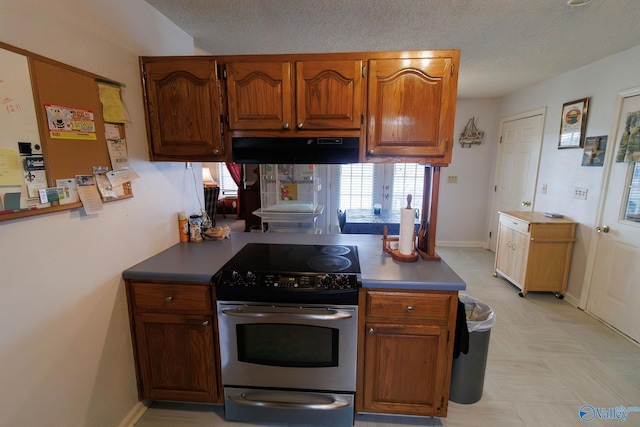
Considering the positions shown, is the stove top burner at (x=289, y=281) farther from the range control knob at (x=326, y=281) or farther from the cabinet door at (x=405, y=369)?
the cabinet door at (x=405, y=369)

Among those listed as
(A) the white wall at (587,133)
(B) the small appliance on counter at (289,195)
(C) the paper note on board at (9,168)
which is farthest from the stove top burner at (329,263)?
(A) the white wall at (587,133)

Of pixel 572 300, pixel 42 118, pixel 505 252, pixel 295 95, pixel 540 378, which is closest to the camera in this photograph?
pixel 42 118

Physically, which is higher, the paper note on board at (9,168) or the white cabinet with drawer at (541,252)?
the paper note on board at (9,168)

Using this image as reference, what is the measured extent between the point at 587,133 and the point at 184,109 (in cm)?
372

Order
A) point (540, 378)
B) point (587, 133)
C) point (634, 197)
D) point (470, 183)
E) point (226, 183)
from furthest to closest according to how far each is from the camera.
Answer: point (226, 183)
point (470, 183)
point (587, 133)
point (634, 197)
point (540, 378)

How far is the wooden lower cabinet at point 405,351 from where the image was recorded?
150 cm

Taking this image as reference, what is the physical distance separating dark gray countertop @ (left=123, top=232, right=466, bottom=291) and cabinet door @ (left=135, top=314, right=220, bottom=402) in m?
0.25

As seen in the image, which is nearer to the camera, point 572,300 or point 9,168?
point 9,168

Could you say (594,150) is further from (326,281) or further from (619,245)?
(326,281)

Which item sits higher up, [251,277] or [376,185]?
[376,185]

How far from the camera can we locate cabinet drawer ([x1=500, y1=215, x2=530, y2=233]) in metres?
3.10

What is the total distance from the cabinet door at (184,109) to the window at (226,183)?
5.76 meters

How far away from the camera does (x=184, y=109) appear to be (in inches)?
68.4

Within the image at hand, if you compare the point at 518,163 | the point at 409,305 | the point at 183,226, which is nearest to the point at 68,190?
the point at 183,226
